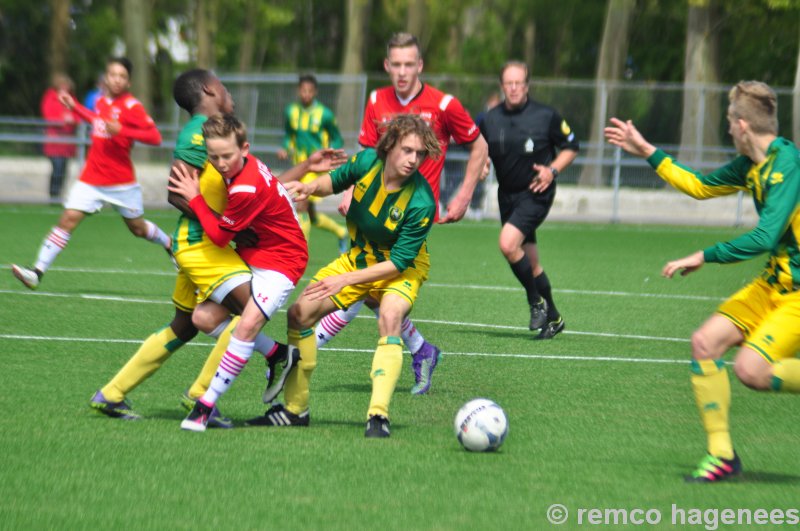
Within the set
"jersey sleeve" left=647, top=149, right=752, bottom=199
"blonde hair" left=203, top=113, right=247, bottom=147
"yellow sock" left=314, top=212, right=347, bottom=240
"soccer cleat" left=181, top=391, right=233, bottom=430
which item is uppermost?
"blonde hair" left=203, top=113, right=247, bottom=147

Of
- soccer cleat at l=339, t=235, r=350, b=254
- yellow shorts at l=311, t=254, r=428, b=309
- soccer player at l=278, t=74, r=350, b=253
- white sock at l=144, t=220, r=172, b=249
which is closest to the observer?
yellow shorts at l=311, t=254, r=428, b=309

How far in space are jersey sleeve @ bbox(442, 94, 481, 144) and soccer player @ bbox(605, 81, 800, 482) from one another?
120 inches

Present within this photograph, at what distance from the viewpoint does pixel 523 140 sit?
1126 centimetres

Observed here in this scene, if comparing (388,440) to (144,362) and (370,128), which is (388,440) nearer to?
(144,362)

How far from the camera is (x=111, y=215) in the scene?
24859 millimetres

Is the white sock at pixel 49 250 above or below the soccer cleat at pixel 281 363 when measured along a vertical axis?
below

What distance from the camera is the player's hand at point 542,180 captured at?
10.8 m

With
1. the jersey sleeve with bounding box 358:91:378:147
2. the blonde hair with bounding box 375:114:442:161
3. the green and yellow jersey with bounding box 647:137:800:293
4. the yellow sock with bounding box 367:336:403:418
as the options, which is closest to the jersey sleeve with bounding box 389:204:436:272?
the blonde hair with bounding box 375:114:442:161

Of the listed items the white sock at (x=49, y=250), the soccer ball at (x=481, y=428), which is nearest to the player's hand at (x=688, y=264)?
the soccer ball at (x=481, y=428)

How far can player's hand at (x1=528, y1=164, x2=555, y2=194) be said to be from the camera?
10.8 meters

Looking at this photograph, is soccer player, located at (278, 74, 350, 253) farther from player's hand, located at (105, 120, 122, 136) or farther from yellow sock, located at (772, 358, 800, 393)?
yellow sock, located at (772, 358, 800, 393)

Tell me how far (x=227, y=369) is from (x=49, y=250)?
6.20 m

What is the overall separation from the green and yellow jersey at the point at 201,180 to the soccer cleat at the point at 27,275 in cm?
529

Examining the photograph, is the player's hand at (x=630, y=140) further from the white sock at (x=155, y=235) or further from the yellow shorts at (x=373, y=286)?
the white sock at (x=155, y=235)
